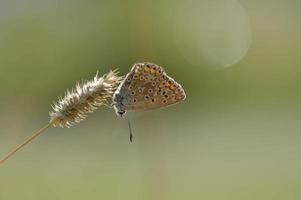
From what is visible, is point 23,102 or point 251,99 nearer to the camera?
point 23,102

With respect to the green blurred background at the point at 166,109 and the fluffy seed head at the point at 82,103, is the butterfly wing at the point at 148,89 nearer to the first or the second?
the fluffy seed head at the point at 82,103

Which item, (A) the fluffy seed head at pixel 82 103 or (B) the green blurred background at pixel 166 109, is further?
(B) the green blurred background at pixel 166 109

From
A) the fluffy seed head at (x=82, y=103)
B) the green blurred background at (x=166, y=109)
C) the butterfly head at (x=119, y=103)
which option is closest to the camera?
the fluffy seed head at (x=82, y=103)

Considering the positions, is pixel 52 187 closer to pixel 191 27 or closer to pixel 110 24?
pixel 110 24

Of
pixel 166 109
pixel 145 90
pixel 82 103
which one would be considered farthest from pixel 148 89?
pixel 166 109

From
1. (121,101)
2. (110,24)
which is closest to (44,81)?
(110,24)

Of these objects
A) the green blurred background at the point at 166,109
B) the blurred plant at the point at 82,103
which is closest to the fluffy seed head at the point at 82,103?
the blurred plant at the point at 82,103

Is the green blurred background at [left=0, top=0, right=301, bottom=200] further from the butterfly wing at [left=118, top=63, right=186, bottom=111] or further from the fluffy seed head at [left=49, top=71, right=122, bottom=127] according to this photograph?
the fluffy seed head at [left=49, top=71, right=122, bottom=127]
